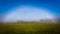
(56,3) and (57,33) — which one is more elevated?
(56,3)

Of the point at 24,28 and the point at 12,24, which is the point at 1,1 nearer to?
the point at 12,24

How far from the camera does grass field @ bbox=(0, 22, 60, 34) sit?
349 cm

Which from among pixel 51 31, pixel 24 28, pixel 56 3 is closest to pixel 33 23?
pixel 24 28

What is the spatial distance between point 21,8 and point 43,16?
536 mm

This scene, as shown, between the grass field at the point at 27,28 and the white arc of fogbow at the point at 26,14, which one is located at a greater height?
the white arc of fogbow at the point at 26,14

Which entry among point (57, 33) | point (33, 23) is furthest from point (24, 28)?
point (57, 33)

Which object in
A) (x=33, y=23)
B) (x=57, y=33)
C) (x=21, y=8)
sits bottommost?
(x=57, y=33)

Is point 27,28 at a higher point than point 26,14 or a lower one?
lower

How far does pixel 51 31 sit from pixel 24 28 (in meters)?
0.62

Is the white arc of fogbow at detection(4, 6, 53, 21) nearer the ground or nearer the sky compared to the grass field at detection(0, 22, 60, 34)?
nearer the sky

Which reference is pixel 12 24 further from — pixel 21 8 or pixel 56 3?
pixel 56 3

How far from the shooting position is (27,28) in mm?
3502

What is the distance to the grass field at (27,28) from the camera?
3.49 m

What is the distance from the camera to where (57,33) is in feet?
11.6
